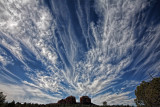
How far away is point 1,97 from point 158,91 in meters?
44.9

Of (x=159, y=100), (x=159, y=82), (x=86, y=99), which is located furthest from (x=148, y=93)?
(x=86, y=99)

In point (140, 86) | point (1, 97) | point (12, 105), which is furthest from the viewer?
point (140, 86)

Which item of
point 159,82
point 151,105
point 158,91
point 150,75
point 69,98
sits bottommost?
point 151,105

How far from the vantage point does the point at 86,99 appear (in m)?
83.8

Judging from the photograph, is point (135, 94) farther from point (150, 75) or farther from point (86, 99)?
point (86, 99)

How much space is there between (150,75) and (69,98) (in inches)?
3015

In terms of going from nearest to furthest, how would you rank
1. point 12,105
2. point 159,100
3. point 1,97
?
point 12,105 → point 159,100 → point 1,97

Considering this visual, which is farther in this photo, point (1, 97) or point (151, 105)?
point (1, 97)

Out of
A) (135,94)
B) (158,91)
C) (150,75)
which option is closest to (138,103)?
(135,94)

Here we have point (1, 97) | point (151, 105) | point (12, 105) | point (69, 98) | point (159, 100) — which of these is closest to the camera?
point (12, 105)

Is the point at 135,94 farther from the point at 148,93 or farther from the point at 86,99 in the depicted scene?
the point at 86,99

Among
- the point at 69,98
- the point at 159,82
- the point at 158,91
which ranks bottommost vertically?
the point at 158,91

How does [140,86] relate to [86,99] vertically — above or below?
below

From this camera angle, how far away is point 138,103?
90.3 ft
